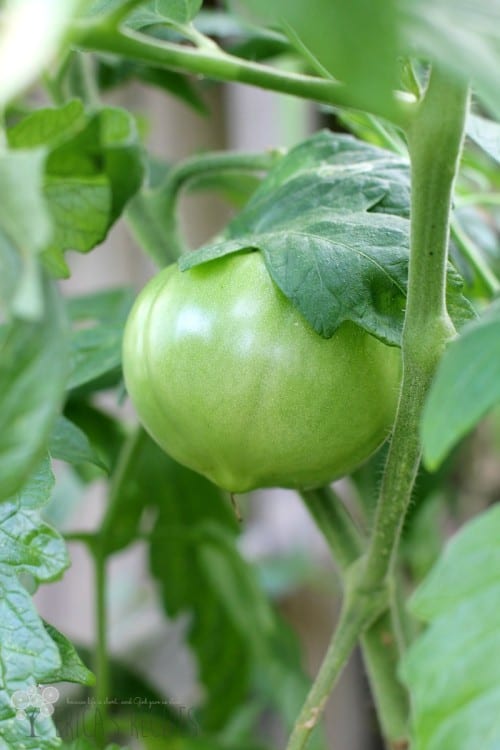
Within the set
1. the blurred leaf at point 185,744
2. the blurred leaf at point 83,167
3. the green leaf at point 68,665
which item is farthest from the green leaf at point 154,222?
the blurred leaf at point 185,744

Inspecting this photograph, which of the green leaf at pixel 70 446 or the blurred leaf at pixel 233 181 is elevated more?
the blurred leaf at pixel 233 181

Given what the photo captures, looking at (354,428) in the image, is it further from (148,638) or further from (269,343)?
(148,638)

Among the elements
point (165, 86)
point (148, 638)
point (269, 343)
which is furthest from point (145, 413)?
point (148, 638)

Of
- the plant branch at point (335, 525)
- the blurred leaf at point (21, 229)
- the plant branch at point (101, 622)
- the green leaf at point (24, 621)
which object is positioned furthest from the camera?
the plant branch at point (101, 622)

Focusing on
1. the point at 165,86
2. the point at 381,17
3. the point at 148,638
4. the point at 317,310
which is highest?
the point at 381,17

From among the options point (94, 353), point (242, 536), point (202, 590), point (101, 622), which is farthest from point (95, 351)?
point (242, 536)

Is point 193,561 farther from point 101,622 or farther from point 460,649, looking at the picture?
point 460,649

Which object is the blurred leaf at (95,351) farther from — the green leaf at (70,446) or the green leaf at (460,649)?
the green leaf at (460,649)
